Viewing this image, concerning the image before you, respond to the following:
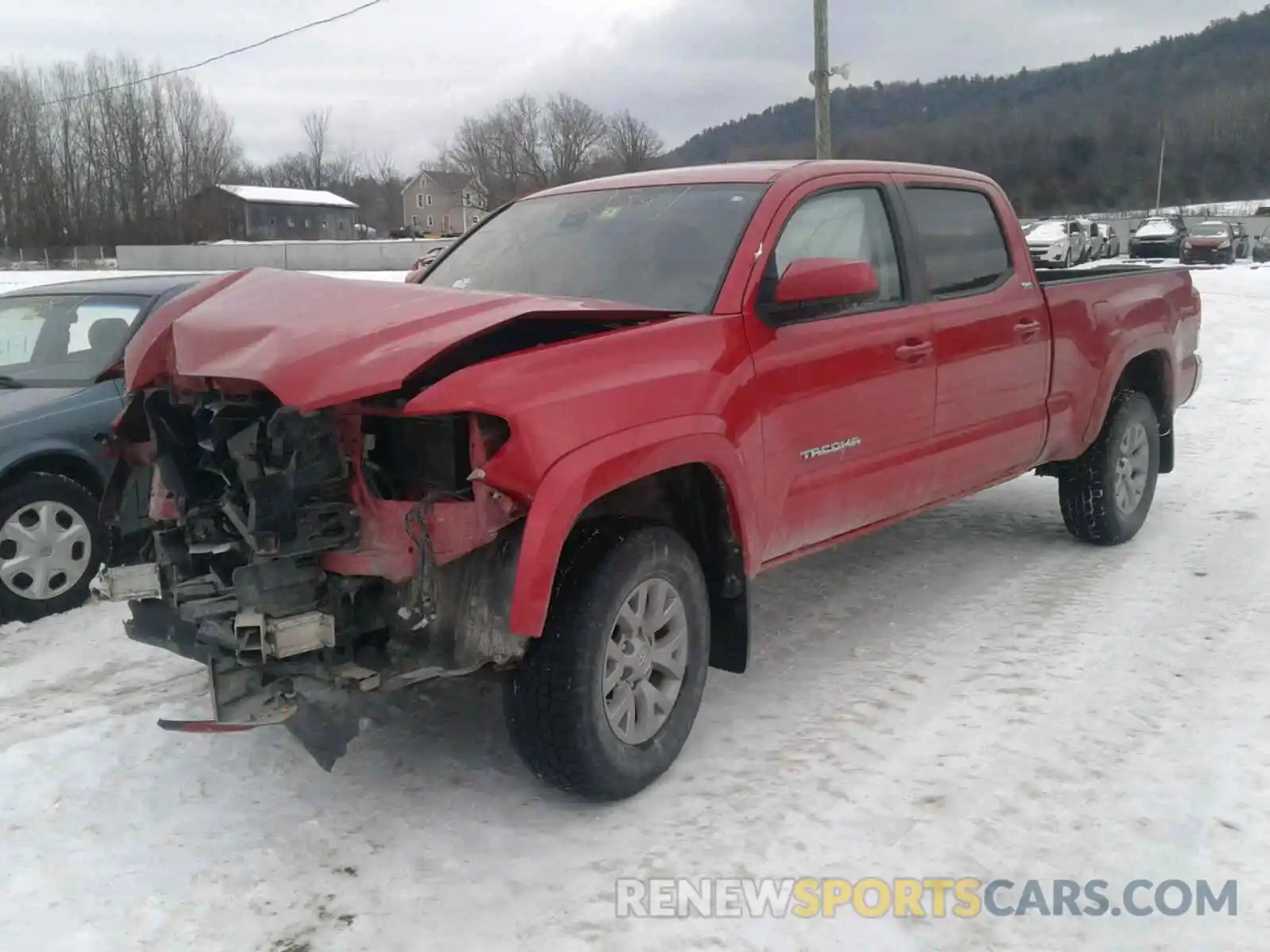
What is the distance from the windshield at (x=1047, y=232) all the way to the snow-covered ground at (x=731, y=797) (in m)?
29.8

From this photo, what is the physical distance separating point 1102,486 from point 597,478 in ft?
12.1

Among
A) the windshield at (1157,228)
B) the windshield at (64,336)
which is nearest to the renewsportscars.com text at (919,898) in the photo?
the windshield at (64,336)

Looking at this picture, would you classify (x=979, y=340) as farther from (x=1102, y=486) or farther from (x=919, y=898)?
(x=919, y=898)

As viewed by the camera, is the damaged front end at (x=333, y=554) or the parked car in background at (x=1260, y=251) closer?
the damaged front end at (x=333, y=554)

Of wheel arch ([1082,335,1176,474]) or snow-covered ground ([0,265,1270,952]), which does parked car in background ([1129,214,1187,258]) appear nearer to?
wheel arch ([1082,335,1176,474])

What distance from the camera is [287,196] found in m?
86.7

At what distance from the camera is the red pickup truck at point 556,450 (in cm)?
287

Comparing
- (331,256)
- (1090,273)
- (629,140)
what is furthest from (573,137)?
(1090,273)

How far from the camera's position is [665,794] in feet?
11.1

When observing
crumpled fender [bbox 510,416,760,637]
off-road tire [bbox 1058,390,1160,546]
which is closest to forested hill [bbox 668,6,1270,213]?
off-road tire [bbox 1058,390,1160,546]

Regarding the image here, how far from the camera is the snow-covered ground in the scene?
8.99ft

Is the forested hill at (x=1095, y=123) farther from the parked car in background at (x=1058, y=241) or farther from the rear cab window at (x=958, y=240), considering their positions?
the rear cab window at (x=958, y=240)

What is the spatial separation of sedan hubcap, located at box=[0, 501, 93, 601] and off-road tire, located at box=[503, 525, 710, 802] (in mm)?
2934

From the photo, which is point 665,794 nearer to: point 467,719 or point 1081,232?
point 467,719
